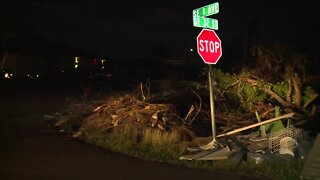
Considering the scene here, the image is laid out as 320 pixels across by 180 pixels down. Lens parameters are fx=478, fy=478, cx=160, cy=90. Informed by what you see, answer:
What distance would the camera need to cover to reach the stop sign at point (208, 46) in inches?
438

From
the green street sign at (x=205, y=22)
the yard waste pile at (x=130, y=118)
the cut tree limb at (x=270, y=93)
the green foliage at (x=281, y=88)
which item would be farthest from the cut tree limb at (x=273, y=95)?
the green street sign at (x=205, y=22)

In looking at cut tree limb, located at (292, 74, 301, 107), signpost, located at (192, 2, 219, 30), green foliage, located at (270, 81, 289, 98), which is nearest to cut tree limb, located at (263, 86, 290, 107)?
green foliage, located at (270, 81, 289, 98)

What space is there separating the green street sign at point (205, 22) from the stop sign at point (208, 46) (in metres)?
0.13

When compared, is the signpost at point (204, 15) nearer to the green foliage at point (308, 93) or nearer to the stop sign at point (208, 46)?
the stop sign at point (208, 46)

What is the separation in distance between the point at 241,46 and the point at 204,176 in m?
30.3

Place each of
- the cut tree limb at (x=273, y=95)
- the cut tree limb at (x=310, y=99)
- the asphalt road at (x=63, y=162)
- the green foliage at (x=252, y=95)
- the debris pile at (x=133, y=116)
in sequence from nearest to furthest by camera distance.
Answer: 1. the asphalt road at (x=63, y=162)
2. the cut tree limb at (x=310, y=99)
3. the debris pile at (x=133, y=116)
4. the cut tree limb at (x=273, y=95)
5. the green foliage at (x=252, y=95)

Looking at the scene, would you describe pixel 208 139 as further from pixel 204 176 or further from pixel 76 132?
pixel 76 132

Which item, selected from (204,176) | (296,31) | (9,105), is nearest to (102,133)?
(204,176)

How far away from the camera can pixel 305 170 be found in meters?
9.09

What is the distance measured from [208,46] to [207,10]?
0.84m

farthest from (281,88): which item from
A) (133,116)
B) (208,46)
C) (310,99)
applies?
(133,116)

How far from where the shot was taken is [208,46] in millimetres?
11297

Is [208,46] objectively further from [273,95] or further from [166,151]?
[273,95]

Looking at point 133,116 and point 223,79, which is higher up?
point 223,79
